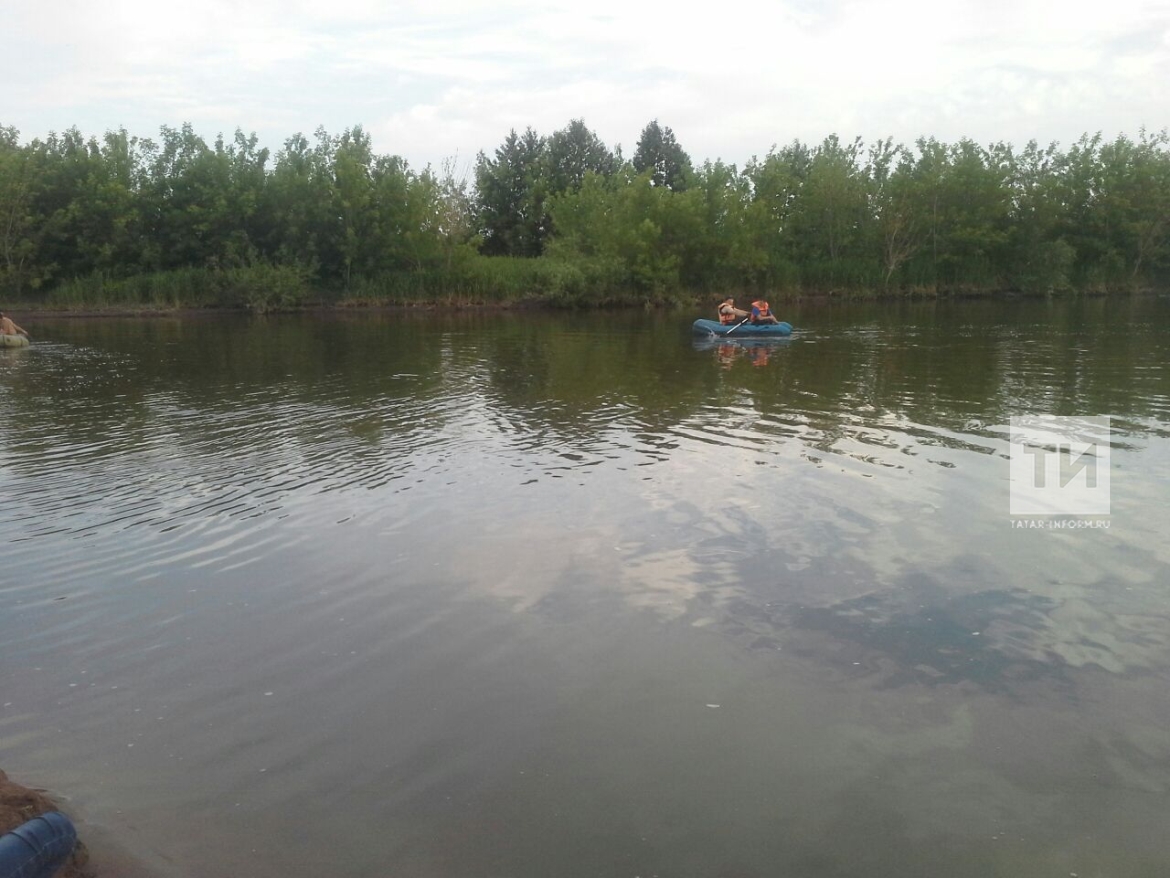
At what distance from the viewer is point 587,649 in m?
6.50

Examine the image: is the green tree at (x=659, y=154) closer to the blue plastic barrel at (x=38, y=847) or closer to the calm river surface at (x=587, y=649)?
the calm river surface at (x=587, y=649)

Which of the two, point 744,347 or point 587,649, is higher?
point 744,347

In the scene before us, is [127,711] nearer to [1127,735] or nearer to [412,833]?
[412,833]

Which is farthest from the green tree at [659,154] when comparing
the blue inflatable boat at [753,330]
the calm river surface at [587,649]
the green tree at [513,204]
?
the calm river surface at [587,649]

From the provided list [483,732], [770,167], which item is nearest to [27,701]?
Answer: [483,732]

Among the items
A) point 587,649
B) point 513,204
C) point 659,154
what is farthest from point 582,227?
point 587,649

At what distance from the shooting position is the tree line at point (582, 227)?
4719 cm

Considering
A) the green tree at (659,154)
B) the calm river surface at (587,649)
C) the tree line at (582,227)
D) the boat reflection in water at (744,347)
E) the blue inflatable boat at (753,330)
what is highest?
the green tree at (659,154)

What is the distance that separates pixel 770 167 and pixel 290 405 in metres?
47.4

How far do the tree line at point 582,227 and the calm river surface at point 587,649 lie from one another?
34586 mm

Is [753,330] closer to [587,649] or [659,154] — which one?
[587,649]

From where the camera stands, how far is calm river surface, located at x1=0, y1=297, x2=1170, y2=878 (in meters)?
4.57

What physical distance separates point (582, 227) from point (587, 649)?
48.4 meters

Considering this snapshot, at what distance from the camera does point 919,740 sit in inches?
209
